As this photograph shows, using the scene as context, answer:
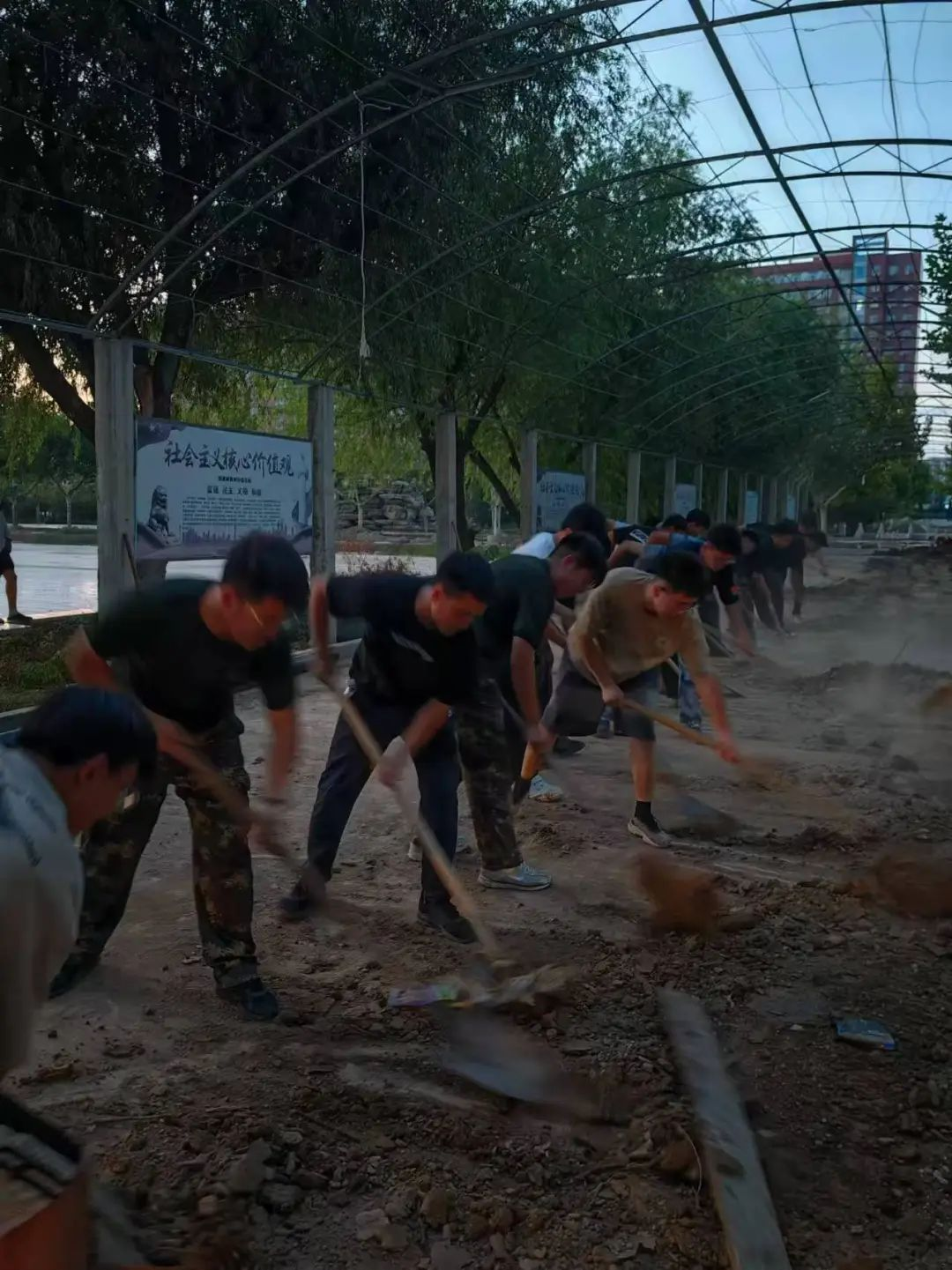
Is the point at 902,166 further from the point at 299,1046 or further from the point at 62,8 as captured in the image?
the point at 299,1046

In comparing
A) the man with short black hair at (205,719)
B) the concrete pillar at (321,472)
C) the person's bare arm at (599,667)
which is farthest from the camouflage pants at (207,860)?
the concrete pillar at (321,472)

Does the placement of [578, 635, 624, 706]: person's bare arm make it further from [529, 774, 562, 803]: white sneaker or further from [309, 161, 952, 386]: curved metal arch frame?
[309, 161, 952, 386]: curved metal arch frame

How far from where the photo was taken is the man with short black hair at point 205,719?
3.35m

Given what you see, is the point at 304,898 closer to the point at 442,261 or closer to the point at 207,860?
the point at 207,860

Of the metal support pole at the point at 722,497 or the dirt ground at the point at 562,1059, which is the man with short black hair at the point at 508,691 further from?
the metal support pole at the point at 722,497

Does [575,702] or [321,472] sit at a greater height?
[321,472]

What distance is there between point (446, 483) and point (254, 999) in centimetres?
913

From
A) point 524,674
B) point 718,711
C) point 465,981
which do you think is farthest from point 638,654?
point 465,981

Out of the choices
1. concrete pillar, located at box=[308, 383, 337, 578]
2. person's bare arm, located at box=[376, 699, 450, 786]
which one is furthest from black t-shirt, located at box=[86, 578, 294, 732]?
concrete pillar, located at box=[308, 383, 337, 578]

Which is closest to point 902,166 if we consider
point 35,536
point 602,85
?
point 602,85

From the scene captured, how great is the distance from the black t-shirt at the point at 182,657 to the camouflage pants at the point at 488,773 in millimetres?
1166

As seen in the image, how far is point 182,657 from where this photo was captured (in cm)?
344

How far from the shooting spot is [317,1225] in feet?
8.47

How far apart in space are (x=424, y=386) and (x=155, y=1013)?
1140cm
